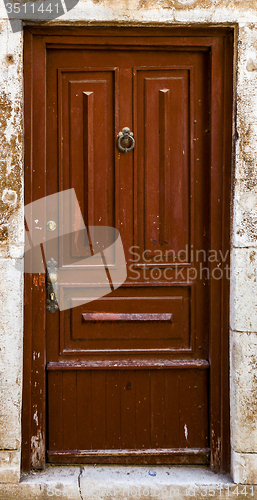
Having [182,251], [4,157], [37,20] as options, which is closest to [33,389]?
[182,251]

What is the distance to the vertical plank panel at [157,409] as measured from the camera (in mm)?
2486

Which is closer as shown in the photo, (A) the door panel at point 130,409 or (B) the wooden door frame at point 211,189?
(B) the wooden door frame at point 211,189

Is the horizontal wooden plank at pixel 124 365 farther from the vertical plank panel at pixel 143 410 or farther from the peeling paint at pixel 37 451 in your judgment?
the peeling paint at pixel 37 451

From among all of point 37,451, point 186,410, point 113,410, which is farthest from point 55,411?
point 186,410

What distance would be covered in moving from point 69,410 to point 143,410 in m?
0.49

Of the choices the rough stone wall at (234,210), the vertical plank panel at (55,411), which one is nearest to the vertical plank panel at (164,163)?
the rough stone wall at (234,210)

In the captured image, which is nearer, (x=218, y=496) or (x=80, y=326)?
(x=218, y=496)

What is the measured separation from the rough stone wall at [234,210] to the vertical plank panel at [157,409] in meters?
0.45

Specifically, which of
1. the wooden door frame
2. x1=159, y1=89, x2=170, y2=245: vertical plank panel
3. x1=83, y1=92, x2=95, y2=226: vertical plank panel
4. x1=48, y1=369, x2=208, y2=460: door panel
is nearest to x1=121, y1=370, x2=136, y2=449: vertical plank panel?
x1=48, y1=369, x2=208, y2=460: door panel

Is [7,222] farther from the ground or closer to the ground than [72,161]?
closer to the ground

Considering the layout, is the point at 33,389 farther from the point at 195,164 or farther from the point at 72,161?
the point at 195,164

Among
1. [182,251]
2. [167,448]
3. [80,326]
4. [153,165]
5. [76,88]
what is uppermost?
[76,88]

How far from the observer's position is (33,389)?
2420mm

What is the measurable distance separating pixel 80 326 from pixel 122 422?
2.28ft
